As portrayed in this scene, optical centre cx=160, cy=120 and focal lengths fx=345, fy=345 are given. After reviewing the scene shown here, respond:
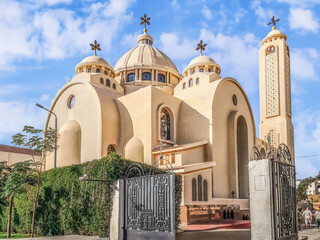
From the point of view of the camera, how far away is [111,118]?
2206cm

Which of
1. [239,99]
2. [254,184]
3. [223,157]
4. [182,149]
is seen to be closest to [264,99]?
[239,99]

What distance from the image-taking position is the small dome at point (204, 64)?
1101 inches

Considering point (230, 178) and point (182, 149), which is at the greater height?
point (182, 149)

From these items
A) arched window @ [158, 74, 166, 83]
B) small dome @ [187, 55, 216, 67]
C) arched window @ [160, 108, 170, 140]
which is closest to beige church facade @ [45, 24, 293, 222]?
arched window @ [160, 108, 170, 140]

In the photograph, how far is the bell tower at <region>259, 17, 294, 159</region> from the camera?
28.3 meters

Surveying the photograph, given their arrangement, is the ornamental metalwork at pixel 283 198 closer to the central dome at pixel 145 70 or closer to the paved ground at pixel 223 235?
the paved ground at pixel 223 235

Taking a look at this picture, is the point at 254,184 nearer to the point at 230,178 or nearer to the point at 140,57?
the point at 230,178

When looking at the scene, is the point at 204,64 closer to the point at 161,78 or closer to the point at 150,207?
the point at 161,78

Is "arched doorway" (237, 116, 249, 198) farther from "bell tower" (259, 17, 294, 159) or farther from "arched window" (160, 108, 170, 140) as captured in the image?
"arched window" (160, 108, 170, 140)

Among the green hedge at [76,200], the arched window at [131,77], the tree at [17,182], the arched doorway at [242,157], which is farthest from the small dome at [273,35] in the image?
the tree at [17,182]

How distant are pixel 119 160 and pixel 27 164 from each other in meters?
5.31

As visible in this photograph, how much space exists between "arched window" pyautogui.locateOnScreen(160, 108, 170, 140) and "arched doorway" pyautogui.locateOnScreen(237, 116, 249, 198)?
18.0ft

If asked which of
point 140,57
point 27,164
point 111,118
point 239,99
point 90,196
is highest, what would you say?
point 140,57

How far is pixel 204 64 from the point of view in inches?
1101
